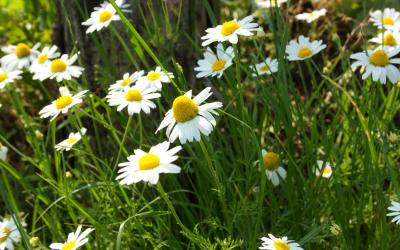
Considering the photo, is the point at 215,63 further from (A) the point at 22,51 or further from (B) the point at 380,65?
(A) the point at 22,51

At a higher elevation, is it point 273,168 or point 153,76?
point 153,76

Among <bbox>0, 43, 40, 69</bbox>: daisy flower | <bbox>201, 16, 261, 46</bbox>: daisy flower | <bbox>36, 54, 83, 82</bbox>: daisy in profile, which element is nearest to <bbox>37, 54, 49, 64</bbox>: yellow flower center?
<bbox>36, 54, 83, 82</bbox>: daisy in profile

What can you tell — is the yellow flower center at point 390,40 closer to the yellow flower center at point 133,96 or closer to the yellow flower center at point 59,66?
the yellow flower center at point 133,96

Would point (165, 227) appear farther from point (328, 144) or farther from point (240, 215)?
point (328, 144)

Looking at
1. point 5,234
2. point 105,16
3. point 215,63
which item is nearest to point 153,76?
point 215,63

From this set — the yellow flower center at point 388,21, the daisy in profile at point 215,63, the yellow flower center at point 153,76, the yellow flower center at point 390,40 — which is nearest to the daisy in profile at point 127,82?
the yellow flower center at point 153,76

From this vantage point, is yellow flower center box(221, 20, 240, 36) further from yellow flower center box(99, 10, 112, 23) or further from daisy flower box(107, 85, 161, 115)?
yellow flower center box(99, 10, 112, 23)
